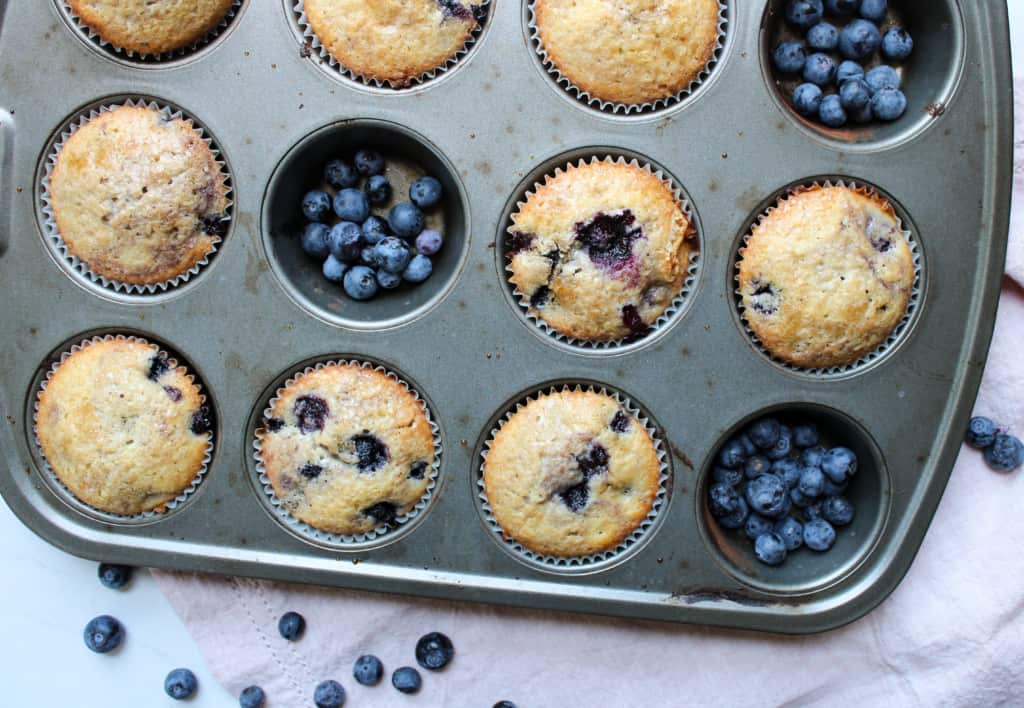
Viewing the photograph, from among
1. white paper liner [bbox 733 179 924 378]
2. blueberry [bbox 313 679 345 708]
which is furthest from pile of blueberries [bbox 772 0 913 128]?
blueberry [bbox 313 679 345 708]

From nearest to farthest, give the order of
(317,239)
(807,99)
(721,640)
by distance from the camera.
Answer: (807,99) < (317,239) < (721,640)

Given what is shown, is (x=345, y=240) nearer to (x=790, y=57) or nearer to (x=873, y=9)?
(x=790, y=57)

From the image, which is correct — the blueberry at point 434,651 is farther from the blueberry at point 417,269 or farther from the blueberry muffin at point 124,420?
the blueberry at point 417,269

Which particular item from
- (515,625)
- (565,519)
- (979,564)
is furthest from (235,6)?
(979,564)

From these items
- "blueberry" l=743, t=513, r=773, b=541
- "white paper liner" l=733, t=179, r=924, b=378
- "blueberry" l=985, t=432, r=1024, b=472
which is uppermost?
"white paper liner" l=733, t=179, r=924, b=378

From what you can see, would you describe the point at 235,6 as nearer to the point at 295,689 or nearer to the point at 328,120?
the point at 328,120

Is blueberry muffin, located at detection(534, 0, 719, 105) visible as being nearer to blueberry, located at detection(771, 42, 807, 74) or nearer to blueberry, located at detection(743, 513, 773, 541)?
blueberry, located at detection(771, 42, 807, 74)

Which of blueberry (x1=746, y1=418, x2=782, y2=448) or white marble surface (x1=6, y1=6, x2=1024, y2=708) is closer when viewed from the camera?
blueberry (x1=746, y1=418, x2=782, y2=448)

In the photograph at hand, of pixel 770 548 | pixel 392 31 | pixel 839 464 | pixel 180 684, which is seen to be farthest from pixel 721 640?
pixel 392 31
